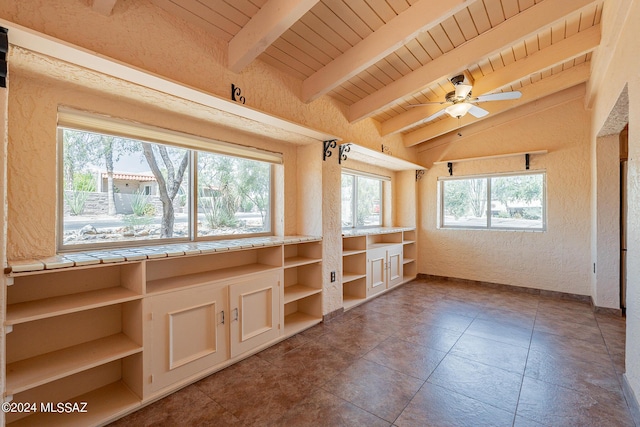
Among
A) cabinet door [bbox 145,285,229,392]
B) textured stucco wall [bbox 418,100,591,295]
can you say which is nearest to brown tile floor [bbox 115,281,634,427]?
cabinet door [bbox 145,285,229,392]

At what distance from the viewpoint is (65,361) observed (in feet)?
5.62

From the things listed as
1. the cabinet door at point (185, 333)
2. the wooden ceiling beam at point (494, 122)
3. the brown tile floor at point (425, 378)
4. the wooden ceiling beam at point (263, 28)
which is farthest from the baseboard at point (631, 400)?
the wooden ceiling beam at point (494, 122)

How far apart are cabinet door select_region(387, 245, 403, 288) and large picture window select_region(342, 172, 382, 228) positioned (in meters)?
0.65

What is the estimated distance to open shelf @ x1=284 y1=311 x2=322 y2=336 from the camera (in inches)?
119

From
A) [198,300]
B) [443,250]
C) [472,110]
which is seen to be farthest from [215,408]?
[443,250]

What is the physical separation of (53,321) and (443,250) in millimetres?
5330

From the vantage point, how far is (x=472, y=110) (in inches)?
126

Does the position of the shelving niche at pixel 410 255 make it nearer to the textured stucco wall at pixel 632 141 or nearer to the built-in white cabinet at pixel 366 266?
the built-in white cabinet at pixel 366 266

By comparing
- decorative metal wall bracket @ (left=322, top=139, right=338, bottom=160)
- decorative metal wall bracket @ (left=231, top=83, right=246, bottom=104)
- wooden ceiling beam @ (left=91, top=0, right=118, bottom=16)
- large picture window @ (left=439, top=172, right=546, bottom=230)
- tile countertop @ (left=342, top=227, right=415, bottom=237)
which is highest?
wooden ceiling beam @ (left=91, top=0, right=118, bottom=16)

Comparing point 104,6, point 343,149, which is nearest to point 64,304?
point 104,6

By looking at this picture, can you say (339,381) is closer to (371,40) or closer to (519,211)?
(371,40)

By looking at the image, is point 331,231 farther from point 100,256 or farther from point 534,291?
point 534,291

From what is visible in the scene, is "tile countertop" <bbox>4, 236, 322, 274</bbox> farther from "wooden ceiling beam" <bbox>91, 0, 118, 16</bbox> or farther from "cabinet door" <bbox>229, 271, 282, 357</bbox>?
"wooden ceiling beam" <bbox>91, 0, 118, 16</bbox>

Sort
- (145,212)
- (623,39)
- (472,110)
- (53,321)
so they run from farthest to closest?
(472,110) → (145,212) → (623,39) → (53,321)
